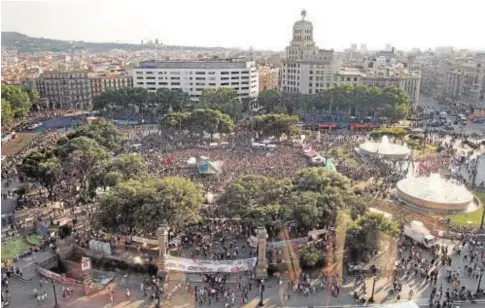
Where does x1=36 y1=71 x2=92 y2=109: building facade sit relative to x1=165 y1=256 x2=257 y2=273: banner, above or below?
above

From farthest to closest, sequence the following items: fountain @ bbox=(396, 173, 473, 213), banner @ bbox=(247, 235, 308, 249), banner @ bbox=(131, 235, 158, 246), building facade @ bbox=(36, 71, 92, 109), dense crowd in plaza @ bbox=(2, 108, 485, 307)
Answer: building facade @ bbox=(36, 71, 92, 109) → fountain @ bbox=(396, 173, 473, 213) → banner @ bbox=(131, 235, 158, 246) → banner @ bbox=(247, 235, 308, 249) → dense crowd in plaza @ bbox=(2, 108, 485, 307)

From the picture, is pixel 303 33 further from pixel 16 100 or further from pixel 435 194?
pixel 435 194

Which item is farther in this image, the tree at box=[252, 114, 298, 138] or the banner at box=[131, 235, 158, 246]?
the tree at box=[252, 114, 298, 138]

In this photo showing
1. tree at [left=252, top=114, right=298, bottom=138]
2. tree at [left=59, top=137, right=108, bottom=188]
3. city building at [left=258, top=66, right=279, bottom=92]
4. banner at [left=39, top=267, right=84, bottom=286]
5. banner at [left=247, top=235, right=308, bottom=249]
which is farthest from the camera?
city building at [left=258, top=66, right=279, bottom=92]

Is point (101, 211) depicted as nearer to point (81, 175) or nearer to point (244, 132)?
point (81, 175)

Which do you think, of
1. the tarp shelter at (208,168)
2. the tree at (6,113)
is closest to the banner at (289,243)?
the tarp shelter at (208,168)

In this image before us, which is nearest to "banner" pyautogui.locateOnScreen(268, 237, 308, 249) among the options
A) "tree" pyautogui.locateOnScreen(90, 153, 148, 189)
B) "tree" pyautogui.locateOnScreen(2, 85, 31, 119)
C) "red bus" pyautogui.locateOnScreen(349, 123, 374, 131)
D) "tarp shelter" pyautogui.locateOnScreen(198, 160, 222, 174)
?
"tree" pyautogui.locateOnScreen(90, 153, 148, 189)

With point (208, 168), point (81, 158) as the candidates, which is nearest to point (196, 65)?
point (208, 168)

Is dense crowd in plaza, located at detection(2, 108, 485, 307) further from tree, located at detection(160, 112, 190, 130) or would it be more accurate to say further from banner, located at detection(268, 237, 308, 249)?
tree, located at detection(160, 112, 190, 130)

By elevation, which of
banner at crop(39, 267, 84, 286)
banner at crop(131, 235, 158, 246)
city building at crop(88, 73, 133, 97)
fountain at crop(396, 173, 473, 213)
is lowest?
banner at crop(39, 267, 84, 286)
